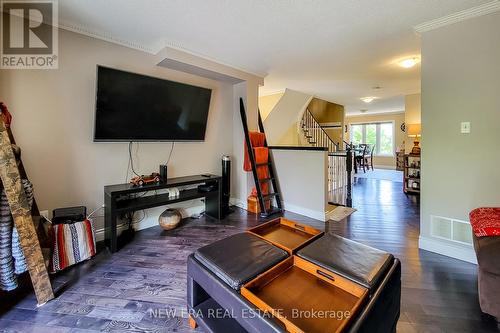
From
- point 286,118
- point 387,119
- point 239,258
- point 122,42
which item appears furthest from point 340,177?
point 387,119

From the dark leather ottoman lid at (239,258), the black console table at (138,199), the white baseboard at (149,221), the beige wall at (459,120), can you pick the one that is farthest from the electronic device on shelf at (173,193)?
the beige wall at (459,120)

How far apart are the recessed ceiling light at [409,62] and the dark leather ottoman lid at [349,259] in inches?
127

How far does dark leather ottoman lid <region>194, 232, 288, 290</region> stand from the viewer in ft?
3.59

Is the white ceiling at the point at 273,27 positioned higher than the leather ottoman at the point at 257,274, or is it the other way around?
the white ceiling at the point at 273,27

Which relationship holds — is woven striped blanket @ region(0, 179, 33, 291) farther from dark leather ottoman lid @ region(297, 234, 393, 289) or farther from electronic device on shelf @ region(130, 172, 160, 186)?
dark leather ottoman lid @ region(297, 234, 393, 289)

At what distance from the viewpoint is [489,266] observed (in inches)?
54.0

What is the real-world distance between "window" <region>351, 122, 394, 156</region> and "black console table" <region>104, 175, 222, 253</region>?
8542 millimetres

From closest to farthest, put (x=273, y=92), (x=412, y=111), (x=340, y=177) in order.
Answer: (x=340, y=177) < (x=273, y=92) < (x=412, y=111)

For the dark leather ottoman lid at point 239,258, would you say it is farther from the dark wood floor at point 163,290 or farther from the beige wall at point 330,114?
the beige wall at point 330,114

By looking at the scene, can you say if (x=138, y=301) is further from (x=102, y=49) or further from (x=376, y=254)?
(x=102, y=49)

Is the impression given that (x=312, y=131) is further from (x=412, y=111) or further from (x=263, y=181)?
(x=263, y=181)

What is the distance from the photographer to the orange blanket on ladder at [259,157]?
3.62 m

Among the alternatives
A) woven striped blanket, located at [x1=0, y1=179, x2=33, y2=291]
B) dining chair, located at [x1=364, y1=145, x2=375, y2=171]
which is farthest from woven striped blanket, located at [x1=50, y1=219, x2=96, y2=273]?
dining chair, located at [x1=364, y1=145, x2=375, y2=171]

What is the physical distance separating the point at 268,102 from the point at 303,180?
2674 mm
